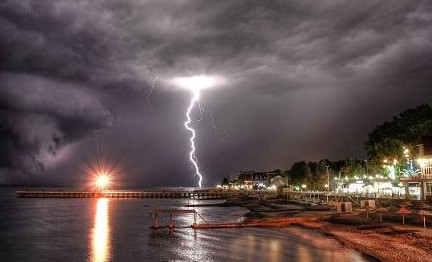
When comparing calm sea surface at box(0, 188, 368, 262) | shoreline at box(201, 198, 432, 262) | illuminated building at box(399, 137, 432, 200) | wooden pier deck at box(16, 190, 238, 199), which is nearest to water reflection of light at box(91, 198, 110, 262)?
calm sea surface at box(0, 188, 368, 262)

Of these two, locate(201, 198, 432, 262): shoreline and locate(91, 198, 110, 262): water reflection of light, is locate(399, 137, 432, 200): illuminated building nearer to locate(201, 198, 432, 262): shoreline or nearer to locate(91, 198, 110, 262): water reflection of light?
locate(201, 198, 432, 262): shoreline

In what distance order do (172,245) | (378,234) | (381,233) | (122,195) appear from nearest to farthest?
(378,234) → (381,233) → (172,245) → (122,195)

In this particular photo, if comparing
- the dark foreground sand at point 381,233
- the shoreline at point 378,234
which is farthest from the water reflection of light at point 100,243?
the dark foreground sand at point 381,233

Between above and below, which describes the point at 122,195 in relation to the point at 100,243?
below

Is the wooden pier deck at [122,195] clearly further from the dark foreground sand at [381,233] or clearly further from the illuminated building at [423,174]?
the dark foreground sand at [381,233]

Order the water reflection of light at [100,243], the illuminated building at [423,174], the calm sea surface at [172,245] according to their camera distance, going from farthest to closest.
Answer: the illuminated building at [423,174] → the water reflection of light at [100,243] → the calm sea surface at [172,245]

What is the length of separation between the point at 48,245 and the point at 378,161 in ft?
214

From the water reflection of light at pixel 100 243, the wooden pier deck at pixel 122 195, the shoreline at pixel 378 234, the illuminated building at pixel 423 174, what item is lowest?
the wooden pier deck at pixel 122 195

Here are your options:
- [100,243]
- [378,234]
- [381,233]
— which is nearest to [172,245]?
[100,243]

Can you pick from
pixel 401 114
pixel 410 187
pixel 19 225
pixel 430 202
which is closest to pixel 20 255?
pixel 19 225

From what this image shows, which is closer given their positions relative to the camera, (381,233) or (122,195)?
(381,233)

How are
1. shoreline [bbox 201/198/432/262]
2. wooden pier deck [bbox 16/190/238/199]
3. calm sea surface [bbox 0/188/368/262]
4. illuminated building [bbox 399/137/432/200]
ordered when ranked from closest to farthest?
shoreline [bbox 201/198/432/262] → calm sea surface [bbox 0/188/368/262] → illuminated building [bbox 399/137/432/200] → wooden pier deck [bbox 16/190/238/199]

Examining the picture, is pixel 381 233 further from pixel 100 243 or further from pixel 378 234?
pixel 100 243

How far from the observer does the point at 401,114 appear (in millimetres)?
88312
